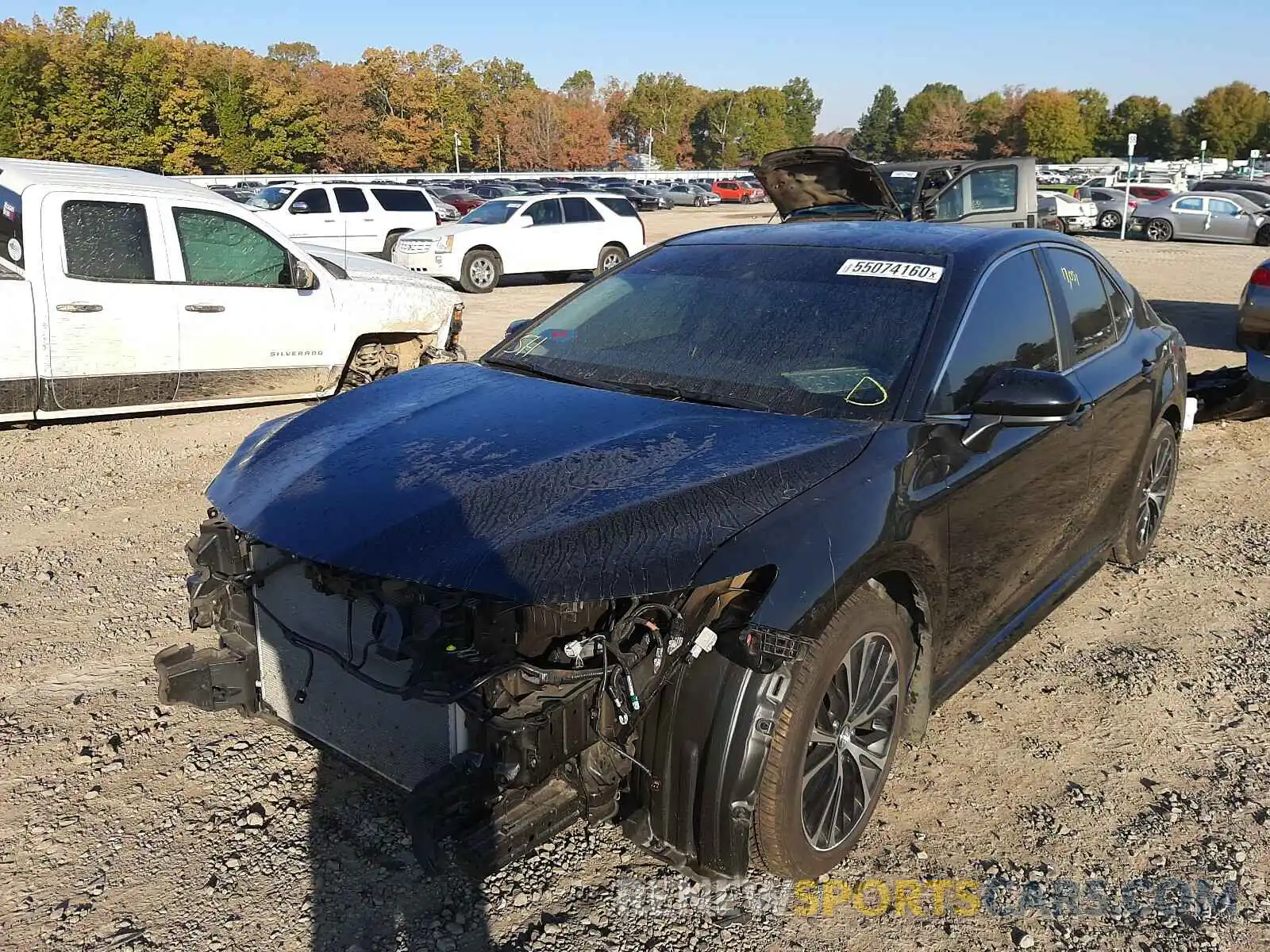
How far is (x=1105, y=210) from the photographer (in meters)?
32.9

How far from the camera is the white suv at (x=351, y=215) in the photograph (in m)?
20.8

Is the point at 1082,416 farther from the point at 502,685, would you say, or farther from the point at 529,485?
the point at 502,685

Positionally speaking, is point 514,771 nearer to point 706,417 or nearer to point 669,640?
point 669,640

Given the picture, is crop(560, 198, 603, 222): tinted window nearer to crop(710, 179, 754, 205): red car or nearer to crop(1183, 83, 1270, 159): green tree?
crop(710, 179, 754, 205): red car

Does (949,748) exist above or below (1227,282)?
below

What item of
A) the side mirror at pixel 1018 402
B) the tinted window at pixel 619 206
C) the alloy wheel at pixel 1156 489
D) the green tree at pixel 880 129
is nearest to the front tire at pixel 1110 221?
the tinted window at pixel 619 206

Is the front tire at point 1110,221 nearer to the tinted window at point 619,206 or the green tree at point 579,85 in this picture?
the tinted window at point 619,206

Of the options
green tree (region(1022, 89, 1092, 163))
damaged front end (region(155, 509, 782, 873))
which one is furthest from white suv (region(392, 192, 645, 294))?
green tree (region(1022, 89, 1092, 163))

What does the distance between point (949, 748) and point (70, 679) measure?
10.6ft

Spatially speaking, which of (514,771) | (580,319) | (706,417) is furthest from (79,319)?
(514,771)

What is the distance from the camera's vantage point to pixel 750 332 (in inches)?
141

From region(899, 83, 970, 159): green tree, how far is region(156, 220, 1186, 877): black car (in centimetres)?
11456

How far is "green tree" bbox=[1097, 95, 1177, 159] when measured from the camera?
10462cm

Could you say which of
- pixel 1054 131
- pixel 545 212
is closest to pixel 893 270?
pixel 545 212
